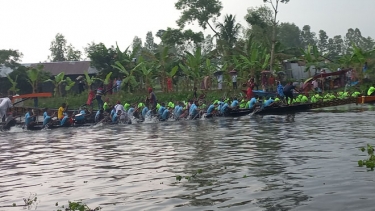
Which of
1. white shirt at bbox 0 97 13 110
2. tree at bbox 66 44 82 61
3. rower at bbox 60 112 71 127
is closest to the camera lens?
rower at bbox 60 112 71 127

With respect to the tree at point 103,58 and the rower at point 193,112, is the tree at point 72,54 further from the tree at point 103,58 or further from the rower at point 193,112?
the rower at point 193,112

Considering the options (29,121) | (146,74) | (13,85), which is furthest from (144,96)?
(13,85)

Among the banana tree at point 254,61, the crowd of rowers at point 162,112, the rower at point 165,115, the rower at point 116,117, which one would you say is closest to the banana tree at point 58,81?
the crowd of rowers at point 162,112

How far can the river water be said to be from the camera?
848 cm

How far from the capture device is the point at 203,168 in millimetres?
11344

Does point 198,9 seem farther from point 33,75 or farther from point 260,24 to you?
point 33,75

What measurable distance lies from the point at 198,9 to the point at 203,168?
3108 centimetres

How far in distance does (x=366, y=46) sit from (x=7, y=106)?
59.1 m

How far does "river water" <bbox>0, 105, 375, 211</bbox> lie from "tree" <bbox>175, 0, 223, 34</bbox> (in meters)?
21.7

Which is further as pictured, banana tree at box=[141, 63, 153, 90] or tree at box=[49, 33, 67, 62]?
tree at box=[49, 33, 67, 62]

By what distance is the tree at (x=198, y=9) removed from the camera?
40.8 metres

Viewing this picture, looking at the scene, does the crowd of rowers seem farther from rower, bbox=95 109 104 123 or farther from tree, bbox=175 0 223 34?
tree, bbox=175 0 223 34

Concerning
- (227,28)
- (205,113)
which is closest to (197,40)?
(227,28)

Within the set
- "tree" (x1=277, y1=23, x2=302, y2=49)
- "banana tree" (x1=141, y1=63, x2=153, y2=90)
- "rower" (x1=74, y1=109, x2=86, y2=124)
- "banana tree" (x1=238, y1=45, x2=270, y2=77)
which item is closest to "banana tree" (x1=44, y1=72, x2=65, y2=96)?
"banana tree" (x1=141, y1=63, x2=153, y2=90)
